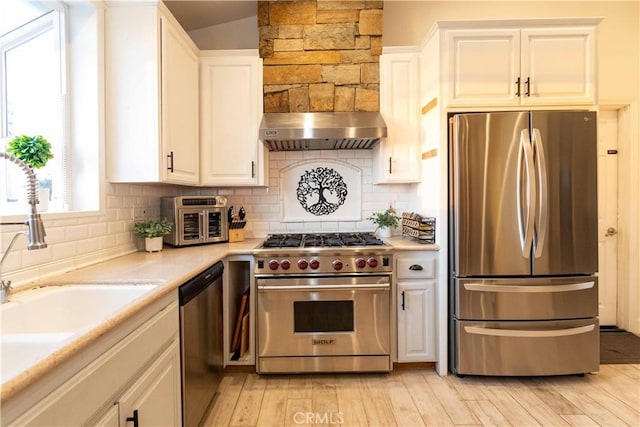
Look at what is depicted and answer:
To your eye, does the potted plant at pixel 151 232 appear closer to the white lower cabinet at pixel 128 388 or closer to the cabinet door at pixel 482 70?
the white lower cabinet at pixel 128 388

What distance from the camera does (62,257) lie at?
5.77 feet

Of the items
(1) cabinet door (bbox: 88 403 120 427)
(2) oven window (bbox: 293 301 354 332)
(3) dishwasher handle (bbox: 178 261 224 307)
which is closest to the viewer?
(1) cabinet door (bbox: 88 403 120 427)

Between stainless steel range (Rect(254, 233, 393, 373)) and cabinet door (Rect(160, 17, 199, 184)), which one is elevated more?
cabinet door (Rect(160, 17, 199, 184))

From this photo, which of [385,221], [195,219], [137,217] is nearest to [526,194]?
[385,221]

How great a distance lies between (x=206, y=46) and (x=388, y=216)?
7.36 ft

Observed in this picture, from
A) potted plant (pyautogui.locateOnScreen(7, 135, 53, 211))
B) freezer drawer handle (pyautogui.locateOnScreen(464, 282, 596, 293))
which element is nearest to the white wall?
freezer drawer handle (pyautogui.locateOnScreen(464, 282, 596, 293))

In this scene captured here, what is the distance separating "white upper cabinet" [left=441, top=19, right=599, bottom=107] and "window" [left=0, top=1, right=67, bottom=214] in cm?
242

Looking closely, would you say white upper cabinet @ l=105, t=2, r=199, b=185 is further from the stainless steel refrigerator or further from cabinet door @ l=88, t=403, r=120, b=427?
the stainless steel refrigerator

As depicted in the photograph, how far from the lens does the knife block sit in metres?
2.86

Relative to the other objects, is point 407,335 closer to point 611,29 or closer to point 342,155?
point 342,155

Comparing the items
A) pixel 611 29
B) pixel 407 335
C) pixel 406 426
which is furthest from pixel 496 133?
pixel 611 29

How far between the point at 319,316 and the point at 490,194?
4.69 ft

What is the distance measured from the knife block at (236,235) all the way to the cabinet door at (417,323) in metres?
1.37

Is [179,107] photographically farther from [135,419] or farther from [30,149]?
[135,419]
